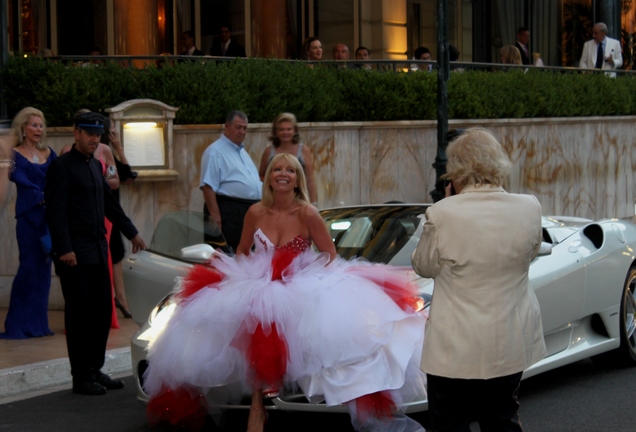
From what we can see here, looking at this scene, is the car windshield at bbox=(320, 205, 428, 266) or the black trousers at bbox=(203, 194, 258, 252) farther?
the black trousers at bbox=(203, 194, 258, 252)

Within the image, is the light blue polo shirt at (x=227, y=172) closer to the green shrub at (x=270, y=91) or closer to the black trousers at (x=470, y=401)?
the green shrub at (x=270, y=91)

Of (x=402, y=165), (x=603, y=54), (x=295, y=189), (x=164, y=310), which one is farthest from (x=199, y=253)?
(x=603, y=54)

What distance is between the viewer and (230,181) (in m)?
10.2

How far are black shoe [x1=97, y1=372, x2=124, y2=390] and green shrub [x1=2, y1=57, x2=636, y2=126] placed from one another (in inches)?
181

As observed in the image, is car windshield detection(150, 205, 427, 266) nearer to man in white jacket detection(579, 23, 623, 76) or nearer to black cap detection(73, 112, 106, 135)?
black cap detection(73, 112, 106, 135)

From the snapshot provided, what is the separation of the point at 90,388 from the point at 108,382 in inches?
8.9

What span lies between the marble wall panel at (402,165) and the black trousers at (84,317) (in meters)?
0.76

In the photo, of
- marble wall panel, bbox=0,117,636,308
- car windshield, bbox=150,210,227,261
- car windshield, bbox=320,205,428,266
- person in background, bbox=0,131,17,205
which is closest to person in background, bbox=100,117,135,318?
marble wall panel, bbox=0,117,636,308

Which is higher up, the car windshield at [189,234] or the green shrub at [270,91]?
the green shrub at [270,91]

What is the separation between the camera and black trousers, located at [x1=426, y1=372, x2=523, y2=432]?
15.5ft

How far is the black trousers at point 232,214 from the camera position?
10.2 meters

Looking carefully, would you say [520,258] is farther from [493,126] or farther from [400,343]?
[493,126]

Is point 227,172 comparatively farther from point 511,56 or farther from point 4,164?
point 511,56

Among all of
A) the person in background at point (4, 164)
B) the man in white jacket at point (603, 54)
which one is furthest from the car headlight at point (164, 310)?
the man in white jacket at point (603, 54)
